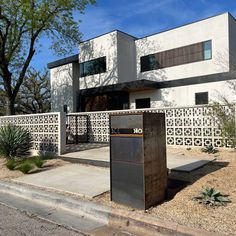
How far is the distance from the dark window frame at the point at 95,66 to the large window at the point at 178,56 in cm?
308

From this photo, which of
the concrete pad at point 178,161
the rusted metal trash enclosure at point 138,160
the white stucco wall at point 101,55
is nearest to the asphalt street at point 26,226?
the rusted metal trash enclosure at point 138,160

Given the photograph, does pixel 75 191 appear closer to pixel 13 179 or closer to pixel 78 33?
pixel 13 179

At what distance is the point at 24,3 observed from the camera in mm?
18141

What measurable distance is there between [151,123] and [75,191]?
2383mm

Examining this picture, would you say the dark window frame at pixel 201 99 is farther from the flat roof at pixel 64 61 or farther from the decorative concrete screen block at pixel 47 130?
the flat roof at pixel 64 61

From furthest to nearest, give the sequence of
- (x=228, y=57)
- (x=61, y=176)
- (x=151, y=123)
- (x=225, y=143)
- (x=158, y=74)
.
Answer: (x=158, y=74), (x=228, y=57), (x=225, y=143), (x=61, y=176), (x=151, y=123)

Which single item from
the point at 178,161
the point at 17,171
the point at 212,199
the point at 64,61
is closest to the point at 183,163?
the point at 178,161

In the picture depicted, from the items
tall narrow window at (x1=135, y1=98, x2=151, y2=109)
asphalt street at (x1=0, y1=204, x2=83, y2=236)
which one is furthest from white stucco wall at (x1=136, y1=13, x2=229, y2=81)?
asphalt street at (x1=0, y1=204, x2=83, y2=236)

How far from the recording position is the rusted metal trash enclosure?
14.7 ft

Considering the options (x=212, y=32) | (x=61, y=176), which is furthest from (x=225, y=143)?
(x=212, y=32)

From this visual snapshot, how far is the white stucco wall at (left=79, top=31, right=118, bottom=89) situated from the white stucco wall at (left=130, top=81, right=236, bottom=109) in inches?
95.0

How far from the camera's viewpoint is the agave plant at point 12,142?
9.95 m

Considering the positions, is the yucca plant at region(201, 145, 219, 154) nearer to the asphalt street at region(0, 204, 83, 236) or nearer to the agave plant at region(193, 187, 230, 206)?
the agave plant at region(193, 187, 230, 206)

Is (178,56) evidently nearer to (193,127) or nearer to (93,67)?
(93,67)
